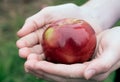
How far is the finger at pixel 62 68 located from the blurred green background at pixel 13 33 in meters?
0.92

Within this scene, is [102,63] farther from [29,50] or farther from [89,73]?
[29,50]

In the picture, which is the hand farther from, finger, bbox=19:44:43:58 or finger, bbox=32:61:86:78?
finger, bbox=19:44:43:58

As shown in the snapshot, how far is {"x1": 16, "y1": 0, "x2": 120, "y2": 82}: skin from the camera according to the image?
4.73 feet

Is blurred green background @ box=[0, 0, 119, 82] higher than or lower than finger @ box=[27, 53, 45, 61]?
lower

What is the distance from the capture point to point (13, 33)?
3.07 metres

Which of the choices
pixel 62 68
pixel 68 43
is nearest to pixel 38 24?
pixel 68 43

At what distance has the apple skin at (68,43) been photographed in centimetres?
157

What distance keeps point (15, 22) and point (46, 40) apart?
161 centimetres

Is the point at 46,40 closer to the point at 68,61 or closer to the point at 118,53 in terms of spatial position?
the point at 68,61

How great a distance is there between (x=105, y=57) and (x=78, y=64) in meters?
0.10

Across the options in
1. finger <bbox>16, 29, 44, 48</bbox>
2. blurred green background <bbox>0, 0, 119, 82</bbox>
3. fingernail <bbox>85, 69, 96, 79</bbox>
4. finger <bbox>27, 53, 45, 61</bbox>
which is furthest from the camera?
blurred green background <bbox>0, 0, 119, 82</bbox>

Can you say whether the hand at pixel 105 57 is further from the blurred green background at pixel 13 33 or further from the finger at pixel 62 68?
the blurred green background at pixel 13 33

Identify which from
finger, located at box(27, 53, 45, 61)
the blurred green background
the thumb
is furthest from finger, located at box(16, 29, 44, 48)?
the blurred green background

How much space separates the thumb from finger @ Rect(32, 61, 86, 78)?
0.15 feet
